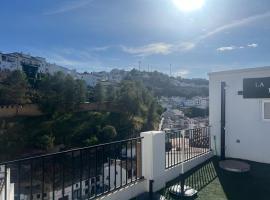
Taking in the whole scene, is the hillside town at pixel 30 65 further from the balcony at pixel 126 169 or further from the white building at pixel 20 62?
the balcony at pixel 126 169

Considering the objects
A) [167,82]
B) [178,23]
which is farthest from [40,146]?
[167,82]

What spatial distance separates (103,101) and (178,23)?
33.3 m

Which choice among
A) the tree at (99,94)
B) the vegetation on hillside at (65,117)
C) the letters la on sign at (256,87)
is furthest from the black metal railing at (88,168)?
the tree at (99,94)

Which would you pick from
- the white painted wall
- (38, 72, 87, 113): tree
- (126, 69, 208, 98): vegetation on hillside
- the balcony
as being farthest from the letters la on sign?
(126, 69, 208, 98): vegetation on hillside

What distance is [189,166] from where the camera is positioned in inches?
166

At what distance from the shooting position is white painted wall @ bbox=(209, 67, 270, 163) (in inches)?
176

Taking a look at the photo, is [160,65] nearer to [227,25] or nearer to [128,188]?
[227,25]

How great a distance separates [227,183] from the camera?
353 centimetres

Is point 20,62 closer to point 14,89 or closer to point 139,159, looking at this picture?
point 14,89

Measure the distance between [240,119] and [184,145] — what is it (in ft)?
3.87

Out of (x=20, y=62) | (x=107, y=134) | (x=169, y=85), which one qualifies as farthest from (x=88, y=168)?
(x=169, y=85)

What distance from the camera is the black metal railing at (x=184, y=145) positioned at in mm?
4129

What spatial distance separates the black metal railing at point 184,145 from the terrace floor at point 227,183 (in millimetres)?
301

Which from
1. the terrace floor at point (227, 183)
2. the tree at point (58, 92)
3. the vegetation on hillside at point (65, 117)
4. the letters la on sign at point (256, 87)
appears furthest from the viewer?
the tree at point (58, 92)
